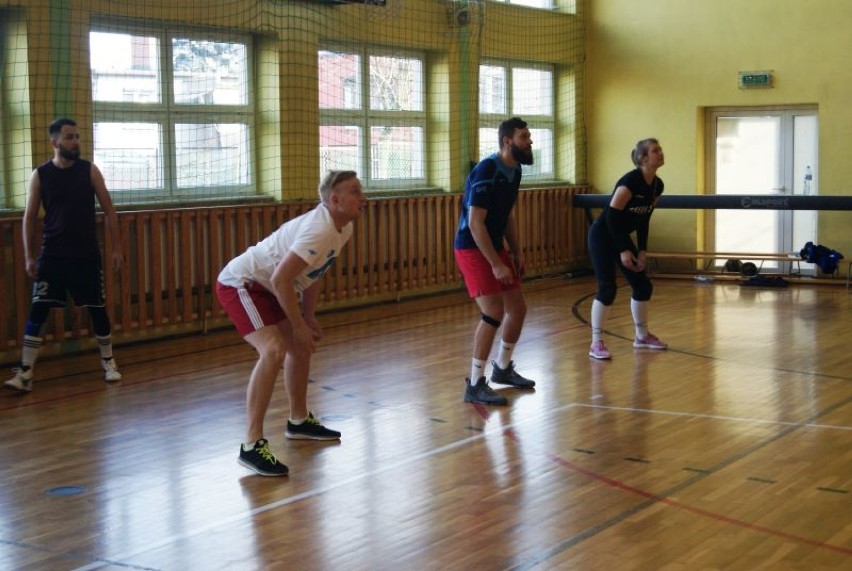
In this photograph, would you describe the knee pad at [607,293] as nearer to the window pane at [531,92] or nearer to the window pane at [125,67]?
the window pane at [125,67]

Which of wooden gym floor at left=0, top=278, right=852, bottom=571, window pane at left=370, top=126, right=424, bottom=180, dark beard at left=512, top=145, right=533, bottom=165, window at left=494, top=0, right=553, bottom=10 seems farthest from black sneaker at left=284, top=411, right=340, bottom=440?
window at left=494, top=0, right=553, bottom=10

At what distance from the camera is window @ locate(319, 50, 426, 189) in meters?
11.1

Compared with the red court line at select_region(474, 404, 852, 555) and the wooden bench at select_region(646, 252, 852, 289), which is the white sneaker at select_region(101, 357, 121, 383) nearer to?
the red court line at select_region(474, 404, 852, 555)

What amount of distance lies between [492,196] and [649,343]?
8.07 feet

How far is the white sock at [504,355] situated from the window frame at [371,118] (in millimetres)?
4295

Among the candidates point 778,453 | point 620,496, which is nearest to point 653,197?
point 778,453

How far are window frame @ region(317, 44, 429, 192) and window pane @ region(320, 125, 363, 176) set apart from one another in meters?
0.03

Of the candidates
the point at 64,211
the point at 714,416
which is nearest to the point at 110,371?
the point at 64,211

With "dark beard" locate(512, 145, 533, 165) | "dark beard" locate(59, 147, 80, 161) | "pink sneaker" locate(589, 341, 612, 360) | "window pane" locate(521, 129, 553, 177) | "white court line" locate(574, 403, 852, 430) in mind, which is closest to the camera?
"white court line" locate(574, 403, 852, 430)

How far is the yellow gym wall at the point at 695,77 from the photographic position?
1251cm

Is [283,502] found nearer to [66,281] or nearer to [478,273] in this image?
[478,273]

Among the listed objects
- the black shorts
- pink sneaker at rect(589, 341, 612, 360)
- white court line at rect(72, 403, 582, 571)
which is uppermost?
the black shorts

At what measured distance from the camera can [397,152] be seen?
39.3 ft

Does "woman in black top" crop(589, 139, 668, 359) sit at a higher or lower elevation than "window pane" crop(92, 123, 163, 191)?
lower
